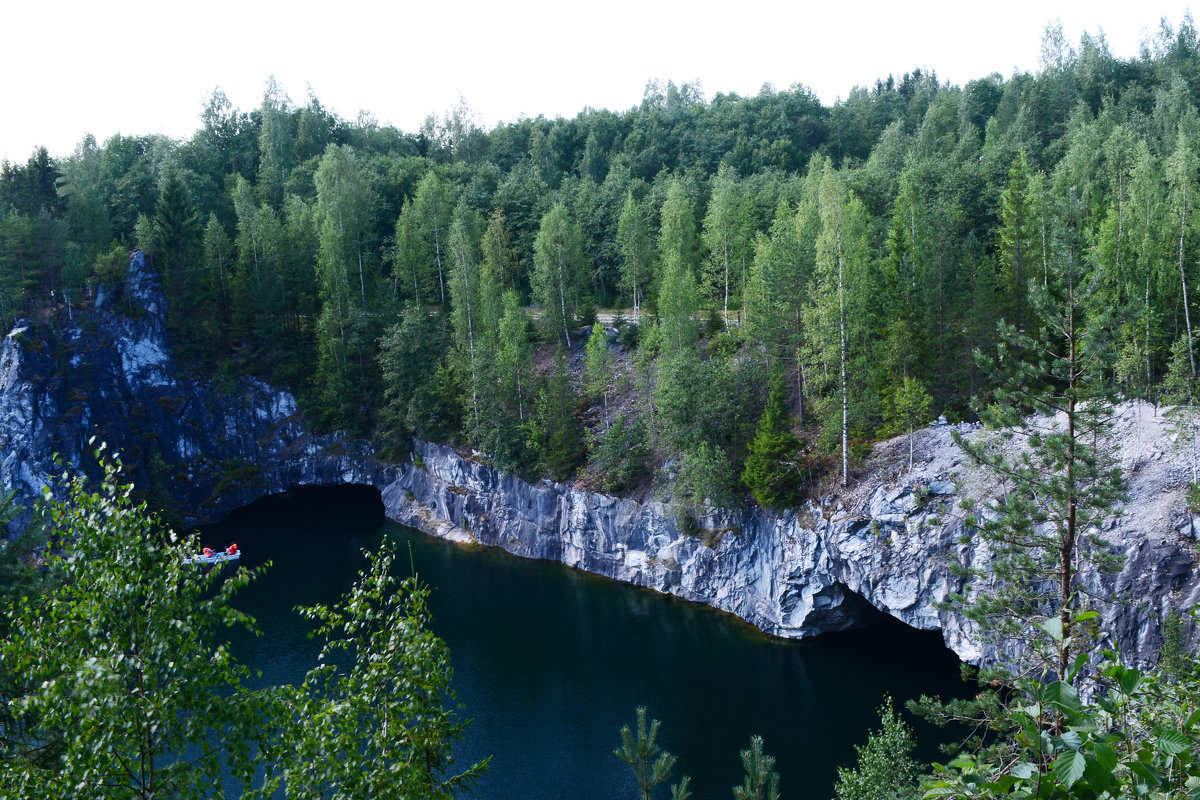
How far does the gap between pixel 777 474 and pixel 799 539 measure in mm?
2653

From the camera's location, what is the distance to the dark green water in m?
25.7

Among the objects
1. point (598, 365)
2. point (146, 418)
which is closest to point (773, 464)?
point (598, 365)

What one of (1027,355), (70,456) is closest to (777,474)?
(1027,355)

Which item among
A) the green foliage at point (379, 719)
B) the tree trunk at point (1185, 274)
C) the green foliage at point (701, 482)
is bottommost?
the green foliage at point (701, 482)

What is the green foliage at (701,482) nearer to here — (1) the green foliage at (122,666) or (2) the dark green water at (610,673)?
(2) the dark green water at (610,673)

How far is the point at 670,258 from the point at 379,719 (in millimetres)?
37036

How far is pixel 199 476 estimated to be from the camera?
5153 cm

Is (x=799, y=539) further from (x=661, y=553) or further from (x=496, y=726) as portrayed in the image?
(x=496, y=726)

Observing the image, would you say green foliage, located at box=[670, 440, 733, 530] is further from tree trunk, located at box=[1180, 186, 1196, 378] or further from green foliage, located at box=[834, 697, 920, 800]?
tree trunk, located at box=[1180, 186, 1196, 378]

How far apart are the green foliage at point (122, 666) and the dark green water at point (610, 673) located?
42.9 ft

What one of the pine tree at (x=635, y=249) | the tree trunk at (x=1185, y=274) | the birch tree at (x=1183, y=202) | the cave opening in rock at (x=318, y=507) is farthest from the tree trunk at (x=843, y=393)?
the cave opening in rock at (x=318, y=507)

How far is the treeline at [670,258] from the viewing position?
110ft

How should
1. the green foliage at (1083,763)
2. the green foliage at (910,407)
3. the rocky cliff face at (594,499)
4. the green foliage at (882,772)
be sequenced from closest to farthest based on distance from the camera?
the green foliage at (1083,763) < the green foliage at (882,772) < the rocky cliff face at (594,499) < the green foliage at (910,407)

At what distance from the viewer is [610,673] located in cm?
3159
